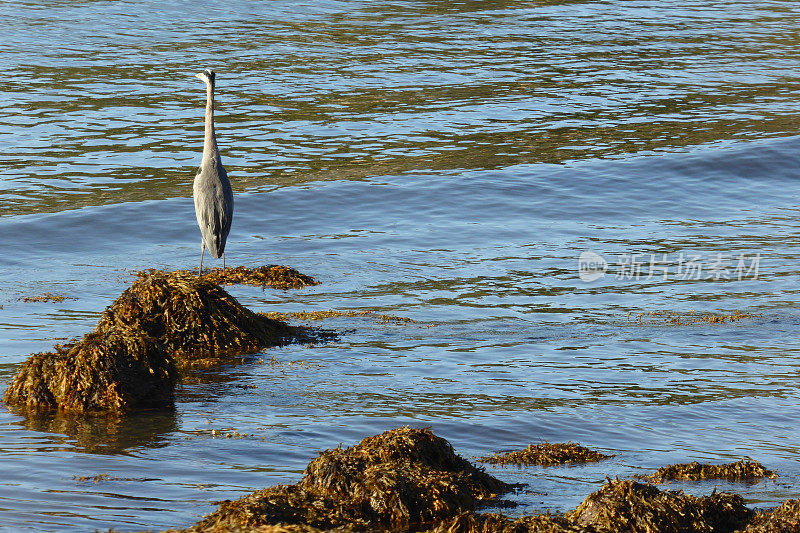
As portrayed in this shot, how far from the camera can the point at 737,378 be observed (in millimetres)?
8211

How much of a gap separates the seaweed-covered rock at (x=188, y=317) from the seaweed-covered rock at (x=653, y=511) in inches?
153

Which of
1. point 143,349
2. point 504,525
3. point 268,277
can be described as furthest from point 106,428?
point 268,277

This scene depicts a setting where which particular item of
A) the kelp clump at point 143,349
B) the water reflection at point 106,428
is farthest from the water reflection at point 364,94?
the water reflection at point 106,428

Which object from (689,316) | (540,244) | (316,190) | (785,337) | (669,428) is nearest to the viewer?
(669,428)

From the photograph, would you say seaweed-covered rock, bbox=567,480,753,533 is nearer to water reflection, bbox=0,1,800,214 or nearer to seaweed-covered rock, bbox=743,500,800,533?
seaweed-covered rock, bbox=743,500,800,533

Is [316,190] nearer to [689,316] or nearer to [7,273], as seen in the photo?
[7,273]

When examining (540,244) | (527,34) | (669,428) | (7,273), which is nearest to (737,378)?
(669,428)

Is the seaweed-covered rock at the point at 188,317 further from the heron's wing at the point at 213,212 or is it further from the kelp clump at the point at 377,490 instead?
the kelp clump at the point at 377,490

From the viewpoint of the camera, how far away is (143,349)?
7090mm

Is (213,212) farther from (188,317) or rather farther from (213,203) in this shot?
(188,317)

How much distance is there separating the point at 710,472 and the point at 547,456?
907 mm

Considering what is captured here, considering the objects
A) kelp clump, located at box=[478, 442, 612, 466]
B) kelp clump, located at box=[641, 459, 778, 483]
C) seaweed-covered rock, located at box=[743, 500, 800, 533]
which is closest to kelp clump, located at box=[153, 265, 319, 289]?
kelp clump, located at box=[478, 442, 612, 466]

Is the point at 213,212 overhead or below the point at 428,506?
overhead

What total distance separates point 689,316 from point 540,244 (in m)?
3.33
